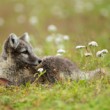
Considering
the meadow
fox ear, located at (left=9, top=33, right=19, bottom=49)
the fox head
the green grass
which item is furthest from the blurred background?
the green grass

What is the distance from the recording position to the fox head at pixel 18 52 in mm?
9602

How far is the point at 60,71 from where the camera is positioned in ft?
30.8

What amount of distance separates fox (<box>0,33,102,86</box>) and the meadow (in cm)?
37

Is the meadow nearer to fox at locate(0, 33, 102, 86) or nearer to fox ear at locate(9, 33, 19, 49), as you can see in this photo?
fox at locate(0, 33, 102, 86)

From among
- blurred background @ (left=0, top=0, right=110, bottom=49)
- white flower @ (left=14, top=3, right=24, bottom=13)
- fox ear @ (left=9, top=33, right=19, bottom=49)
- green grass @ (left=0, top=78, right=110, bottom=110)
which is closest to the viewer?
green grass @ (left=0, top=78, right=110, bottom=110)

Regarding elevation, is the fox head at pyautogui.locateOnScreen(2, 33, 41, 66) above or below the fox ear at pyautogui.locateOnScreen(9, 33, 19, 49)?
below

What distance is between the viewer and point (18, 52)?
31.8 feet

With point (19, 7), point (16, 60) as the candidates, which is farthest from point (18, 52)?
point (19, 7)

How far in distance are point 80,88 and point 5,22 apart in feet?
46.2

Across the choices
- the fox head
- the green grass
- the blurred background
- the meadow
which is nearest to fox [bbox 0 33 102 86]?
the fox head

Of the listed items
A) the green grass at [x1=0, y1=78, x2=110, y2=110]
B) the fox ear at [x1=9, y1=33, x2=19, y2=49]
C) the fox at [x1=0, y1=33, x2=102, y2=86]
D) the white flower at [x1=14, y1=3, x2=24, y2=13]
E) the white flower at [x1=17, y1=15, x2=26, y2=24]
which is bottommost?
the green grass at [x1=0, y1=78, x2=110, y2=110]

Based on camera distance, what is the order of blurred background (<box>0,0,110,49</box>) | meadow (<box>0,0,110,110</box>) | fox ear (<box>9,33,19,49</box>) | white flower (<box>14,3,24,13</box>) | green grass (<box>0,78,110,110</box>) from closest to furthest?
green grass (<box>0,78,110,110</box>), meadow (<box>0,0,110,110</box>), fox ear (<box>9,33,19,49</box>), blurred background (<box>0,0,110,49</box>), white flower (<box>14,3,24,13</box>)

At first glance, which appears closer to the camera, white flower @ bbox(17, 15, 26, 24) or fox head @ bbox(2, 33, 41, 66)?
fox head @ bbox(2, 33, 41, 66)

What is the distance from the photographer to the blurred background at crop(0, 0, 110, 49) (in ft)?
63.5
